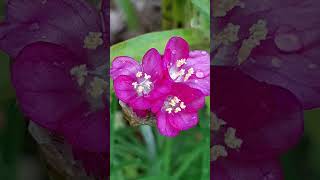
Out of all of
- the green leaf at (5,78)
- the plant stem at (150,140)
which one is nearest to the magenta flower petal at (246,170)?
the green leaf at (5,78)

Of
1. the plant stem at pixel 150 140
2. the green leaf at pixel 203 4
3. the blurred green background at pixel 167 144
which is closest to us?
the green leaf at pixel 203 4

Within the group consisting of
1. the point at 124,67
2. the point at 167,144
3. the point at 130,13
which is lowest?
the point at 167,144

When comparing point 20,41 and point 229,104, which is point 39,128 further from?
point 229,104

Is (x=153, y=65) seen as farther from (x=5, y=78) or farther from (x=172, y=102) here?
(x=5, y=78)

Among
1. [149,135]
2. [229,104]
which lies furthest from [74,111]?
[149,135]

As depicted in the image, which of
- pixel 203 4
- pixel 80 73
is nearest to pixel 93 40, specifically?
pixel 80 73

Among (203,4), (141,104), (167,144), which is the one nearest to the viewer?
(141,104)

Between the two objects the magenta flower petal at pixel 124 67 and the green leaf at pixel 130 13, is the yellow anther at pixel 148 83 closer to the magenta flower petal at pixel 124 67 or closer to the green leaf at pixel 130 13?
the magenta flower petal at pixel 124 67
